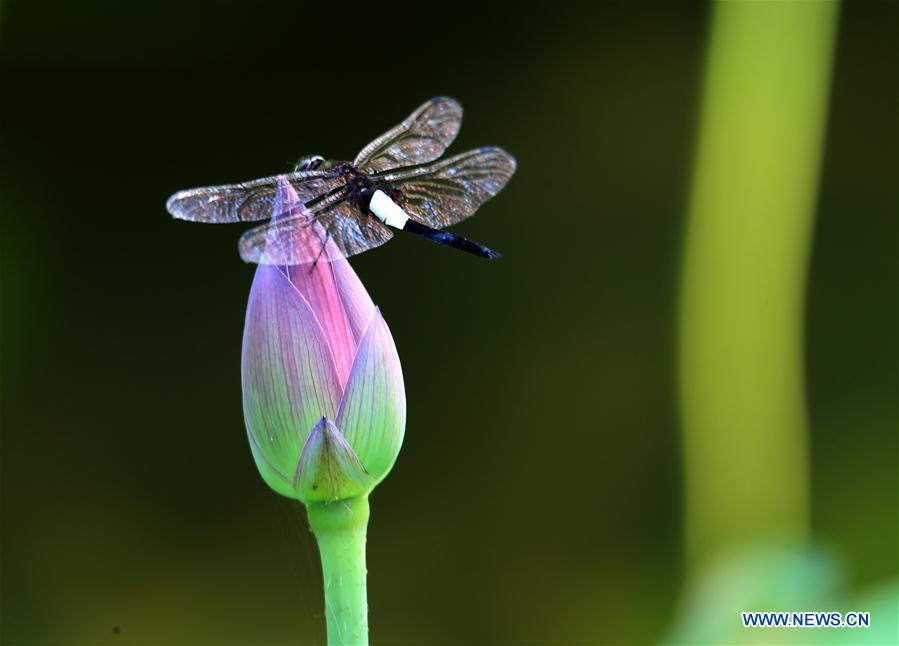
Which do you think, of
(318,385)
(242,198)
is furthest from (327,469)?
(242,198)

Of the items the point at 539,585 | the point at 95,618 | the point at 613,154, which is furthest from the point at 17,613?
the point at 613,154

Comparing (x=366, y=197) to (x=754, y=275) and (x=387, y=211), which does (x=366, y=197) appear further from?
(x=754, y=275)

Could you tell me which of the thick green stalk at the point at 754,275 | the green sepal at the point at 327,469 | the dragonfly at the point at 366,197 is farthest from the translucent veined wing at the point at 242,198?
the thick green stalk at the point at 754,275

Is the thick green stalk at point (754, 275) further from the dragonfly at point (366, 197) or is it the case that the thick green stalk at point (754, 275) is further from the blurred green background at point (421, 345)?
the dragonfly at point (366, 197)

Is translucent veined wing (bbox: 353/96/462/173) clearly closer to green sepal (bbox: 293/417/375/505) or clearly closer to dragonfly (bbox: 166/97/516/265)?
dragonfly (bbox: 166/97/516/265)

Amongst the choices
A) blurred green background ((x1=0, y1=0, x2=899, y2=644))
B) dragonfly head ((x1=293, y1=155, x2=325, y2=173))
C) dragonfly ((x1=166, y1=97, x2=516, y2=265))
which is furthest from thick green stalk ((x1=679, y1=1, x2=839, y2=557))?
dragonfly head ((x1=293, y1=155, x2=325, y2=173))

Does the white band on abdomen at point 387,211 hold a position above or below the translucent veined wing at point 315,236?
above
